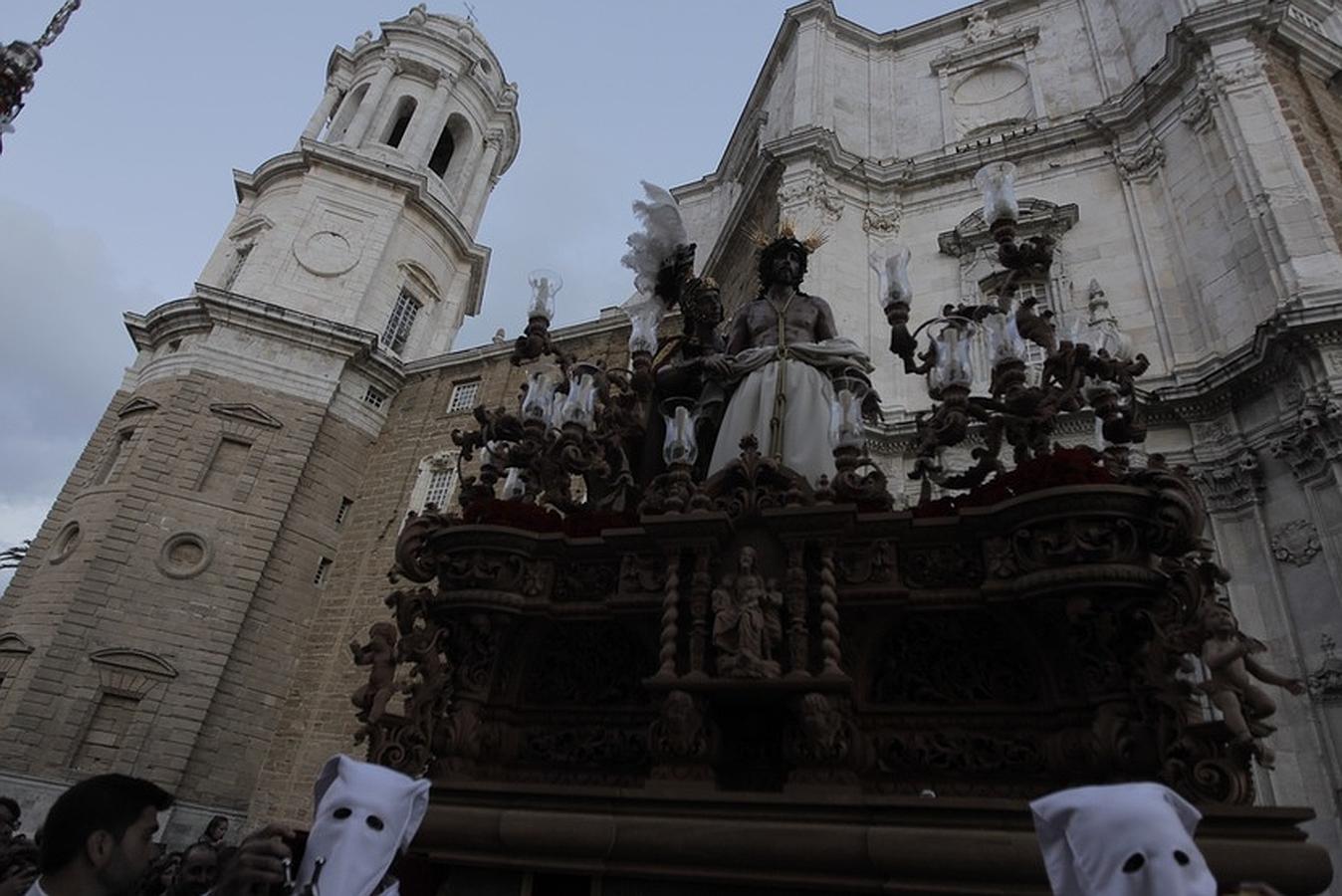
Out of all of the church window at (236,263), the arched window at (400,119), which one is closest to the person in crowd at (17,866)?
the church window at (236,263)

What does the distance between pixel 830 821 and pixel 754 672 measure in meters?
0.74

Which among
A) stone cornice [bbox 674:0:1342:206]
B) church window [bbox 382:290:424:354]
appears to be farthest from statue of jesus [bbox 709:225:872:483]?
church window [bbox 382:290:424:354]

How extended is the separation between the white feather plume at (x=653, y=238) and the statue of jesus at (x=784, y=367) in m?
0.97

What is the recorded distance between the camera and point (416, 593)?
15.9 feet

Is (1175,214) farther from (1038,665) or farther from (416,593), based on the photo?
(416,593)

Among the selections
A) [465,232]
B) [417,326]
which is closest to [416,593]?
[417,326]

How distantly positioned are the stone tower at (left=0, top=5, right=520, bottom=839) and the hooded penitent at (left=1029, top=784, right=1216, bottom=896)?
2193 centimetres

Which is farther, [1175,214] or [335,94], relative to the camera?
[335,94]

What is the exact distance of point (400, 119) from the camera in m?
33.1

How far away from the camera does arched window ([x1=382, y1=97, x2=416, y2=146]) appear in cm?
3244

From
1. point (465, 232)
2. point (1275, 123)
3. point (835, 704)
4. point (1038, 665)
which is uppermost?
point (465, 232)

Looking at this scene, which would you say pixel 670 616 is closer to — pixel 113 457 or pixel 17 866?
pixel 17 866

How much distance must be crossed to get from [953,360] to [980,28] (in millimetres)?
20804

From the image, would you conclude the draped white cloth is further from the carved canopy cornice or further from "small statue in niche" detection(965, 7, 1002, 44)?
"small statue in niche" detection(965, 7, 1002, 44)
